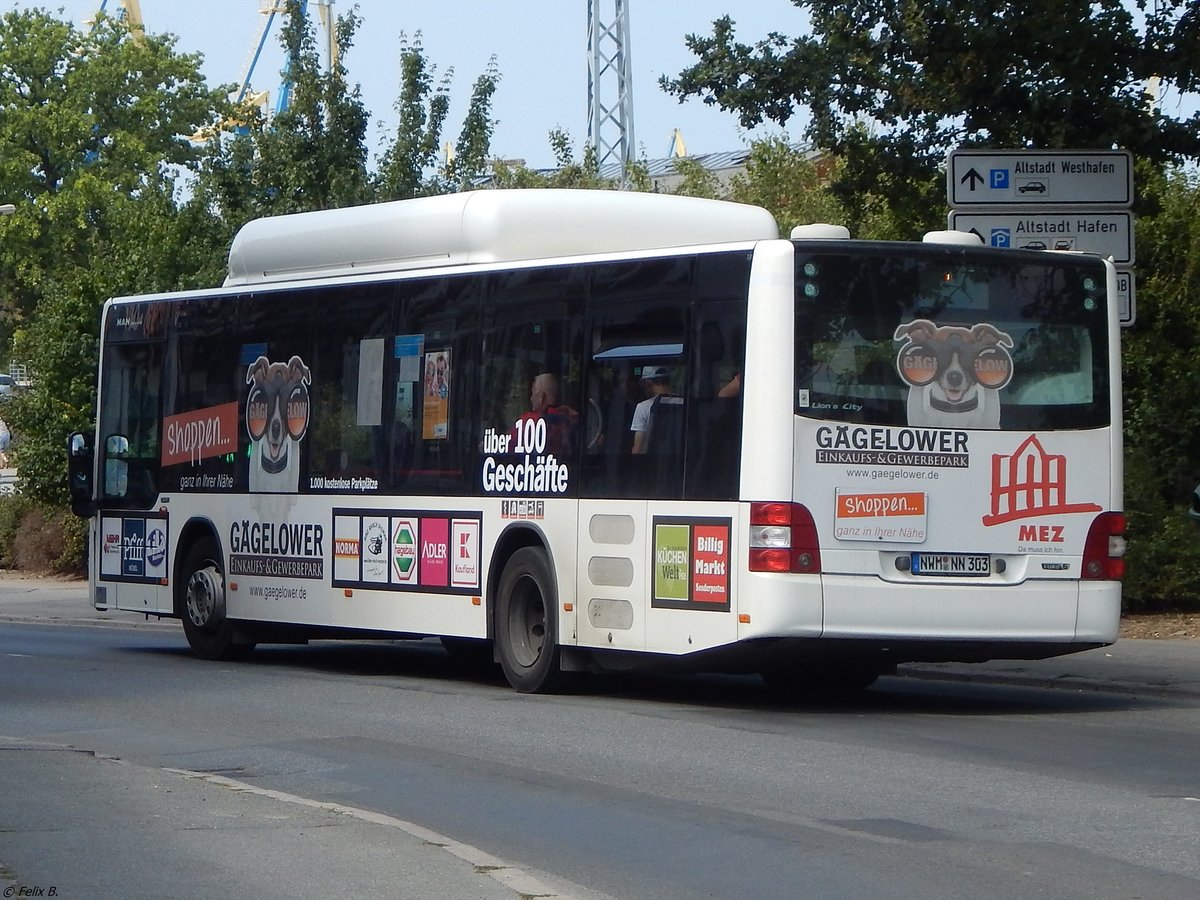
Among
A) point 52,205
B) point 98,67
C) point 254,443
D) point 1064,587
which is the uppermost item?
point 98,67

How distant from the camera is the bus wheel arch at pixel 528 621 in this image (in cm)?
1431

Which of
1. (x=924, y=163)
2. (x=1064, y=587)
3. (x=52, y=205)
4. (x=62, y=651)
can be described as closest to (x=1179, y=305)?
(x=924, y=163)

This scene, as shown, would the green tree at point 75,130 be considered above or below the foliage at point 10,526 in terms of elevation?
above

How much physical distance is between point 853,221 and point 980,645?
10048 millimetres

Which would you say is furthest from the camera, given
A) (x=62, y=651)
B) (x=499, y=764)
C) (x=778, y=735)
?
(x=62, y=651)

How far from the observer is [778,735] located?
12.2 meters

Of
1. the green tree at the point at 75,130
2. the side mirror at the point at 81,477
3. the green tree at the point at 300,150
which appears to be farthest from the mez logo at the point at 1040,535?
the green tree at the point at 75,130

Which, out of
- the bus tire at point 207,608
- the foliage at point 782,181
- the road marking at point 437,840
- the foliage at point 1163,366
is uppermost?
the foliage at point 782,181

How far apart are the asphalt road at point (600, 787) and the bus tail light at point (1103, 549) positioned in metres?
0.91

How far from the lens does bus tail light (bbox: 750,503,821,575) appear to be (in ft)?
41.7

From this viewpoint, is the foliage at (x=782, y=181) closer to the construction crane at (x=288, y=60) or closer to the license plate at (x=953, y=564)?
the construction crane at (x=288, y=60)

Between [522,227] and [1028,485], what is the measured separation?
4.25 meters

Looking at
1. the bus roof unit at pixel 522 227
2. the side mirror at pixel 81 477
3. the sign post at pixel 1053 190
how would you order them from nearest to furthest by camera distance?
the bus roof unit at pixel 522 227 → the sign post at pixel 1053 190 → the side mirror at pixel 81 477

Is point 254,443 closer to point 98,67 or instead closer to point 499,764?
point 499,764
